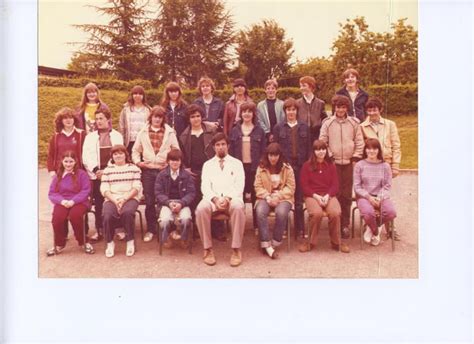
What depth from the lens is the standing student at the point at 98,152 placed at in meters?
5.62

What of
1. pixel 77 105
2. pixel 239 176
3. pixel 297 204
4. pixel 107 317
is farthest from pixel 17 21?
pixel 297 204

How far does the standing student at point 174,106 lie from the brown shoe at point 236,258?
1395 millimetres

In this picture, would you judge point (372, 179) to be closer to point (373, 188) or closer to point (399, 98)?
point (373, 188)

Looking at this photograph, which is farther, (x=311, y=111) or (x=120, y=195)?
(x=311, y=111)

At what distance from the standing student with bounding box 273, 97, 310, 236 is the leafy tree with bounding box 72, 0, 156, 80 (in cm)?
147

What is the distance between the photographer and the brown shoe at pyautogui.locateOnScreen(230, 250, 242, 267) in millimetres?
5344

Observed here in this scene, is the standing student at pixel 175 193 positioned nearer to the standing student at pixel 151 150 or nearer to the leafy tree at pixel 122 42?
the standing student at pixel 151 150

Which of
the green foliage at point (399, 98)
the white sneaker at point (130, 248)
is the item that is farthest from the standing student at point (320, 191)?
the white sneaker at point (130, 248)

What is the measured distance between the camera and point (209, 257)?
17.7ft

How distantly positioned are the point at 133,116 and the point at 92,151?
1.84ft

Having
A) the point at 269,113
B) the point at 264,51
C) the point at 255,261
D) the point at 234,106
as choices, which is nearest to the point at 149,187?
the point at 234,106

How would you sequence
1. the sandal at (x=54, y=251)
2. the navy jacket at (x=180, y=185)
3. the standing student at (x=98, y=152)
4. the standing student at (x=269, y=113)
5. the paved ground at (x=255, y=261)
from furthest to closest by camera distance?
the standing student at (x=269, y=113) < the standing student at (x=98, y=152) < the navy jacket at (x=180, y=185) < the sandal at (x=54, y=251) < the paved ground at (x=255, y=261)


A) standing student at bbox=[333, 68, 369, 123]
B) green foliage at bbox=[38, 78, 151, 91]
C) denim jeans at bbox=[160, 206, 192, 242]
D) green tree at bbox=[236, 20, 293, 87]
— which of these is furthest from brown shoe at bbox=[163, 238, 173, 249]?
standing student at bbox=[333, 68, 369, 123]

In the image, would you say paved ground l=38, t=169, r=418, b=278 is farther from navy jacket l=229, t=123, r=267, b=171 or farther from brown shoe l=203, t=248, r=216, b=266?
navy jacket l=229, t=123, r=267, b=171
